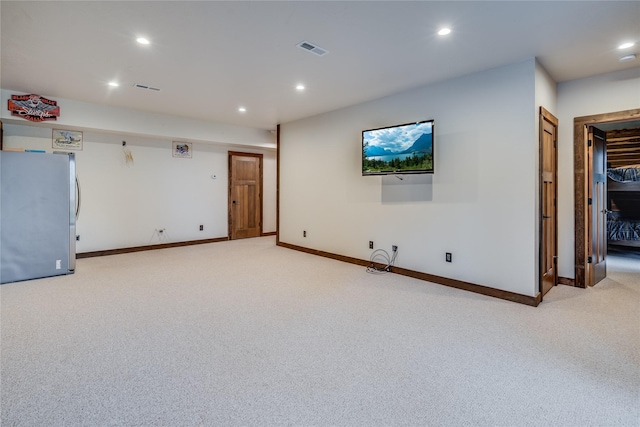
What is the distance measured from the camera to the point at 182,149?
6.79 m

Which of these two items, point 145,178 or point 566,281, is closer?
point 566,281

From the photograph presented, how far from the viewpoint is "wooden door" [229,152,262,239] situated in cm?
762

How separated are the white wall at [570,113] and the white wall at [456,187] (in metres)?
1.14

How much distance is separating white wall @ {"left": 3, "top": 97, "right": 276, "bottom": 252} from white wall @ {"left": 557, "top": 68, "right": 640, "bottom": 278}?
5.56m


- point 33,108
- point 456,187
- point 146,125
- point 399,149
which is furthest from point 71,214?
point 456,187

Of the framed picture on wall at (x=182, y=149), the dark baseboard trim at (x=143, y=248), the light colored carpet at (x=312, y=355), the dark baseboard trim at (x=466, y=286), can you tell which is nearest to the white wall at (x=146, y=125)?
the framed picture on wall at (x=182, y=149)

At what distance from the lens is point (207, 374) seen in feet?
7.02

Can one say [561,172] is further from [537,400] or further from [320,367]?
[320,367]

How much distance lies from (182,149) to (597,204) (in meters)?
7.19

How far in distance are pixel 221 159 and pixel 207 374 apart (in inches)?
236

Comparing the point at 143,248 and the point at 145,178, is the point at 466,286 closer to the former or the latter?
the point at 143,248

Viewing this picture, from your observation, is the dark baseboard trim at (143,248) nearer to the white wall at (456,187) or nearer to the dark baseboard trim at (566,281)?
the white wall at (456,187)

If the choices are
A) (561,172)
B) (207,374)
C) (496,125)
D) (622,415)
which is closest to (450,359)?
(622,415)

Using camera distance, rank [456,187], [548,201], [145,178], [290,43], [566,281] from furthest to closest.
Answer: [145,178], [566,281], [456,187], [548,201], [290,43]
